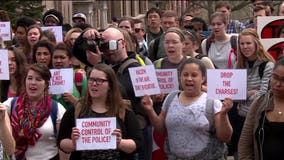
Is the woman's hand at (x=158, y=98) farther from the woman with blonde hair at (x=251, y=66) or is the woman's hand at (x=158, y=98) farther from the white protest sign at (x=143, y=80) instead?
the woman with blonde hair at (x=251, y=66)

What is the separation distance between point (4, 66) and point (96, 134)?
1883 mm

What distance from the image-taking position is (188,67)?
20.2 feet

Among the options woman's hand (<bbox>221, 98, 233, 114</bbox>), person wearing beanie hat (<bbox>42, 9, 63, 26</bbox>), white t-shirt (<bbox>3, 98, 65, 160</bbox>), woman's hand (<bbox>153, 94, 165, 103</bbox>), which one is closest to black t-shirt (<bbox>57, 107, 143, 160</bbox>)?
white t-shirt (<bbox>3, 98, 65, 160</bbox>)

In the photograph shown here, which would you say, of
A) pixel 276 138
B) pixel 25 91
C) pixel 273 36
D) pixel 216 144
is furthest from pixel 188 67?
pixel 273 36

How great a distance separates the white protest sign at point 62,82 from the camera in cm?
700

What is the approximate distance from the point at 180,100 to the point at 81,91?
1.36 m

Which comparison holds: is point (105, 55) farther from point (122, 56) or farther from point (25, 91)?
point (25, 91)

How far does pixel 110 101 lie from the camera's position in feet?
19.0

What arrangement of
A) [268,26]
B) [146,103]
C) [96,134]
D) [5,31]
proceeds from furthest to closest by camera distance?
[5,31], [268,26], [146,103], [96,134]

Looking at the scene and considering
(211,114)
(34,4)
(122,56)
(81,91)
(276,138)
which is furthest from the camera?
(34,4)

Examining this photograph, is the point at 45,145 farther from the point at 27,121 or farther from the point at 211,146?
the point at 211,146

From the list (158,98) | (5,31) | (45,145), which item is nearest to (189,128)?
(45,145)

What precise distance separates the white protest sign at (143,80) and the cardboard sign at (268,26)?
1862 mm

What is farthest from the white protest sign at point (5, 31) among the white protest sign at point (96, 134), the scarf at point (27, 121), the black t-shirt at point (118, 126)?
the white protest sign at point (96, 134)
